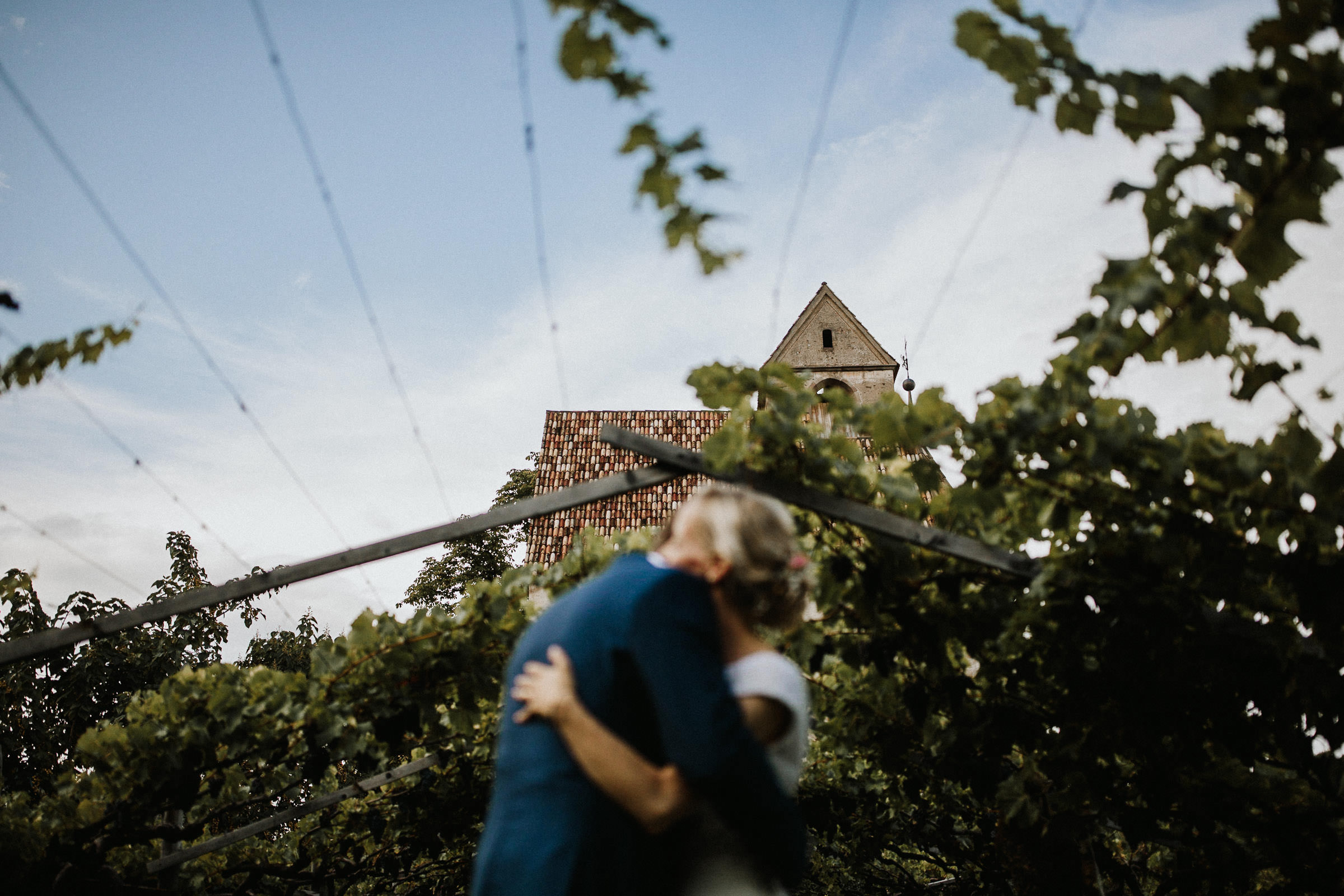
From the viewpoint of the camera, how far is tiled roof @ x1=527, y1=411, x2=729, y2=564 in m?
14.0

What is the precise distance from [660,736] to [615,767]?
10 cm

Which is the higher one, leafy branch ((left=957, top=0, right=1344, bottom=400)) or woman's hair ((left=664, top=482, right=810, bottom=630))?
leafy branch ((left=957, top=0, right=1344, bottom=400))

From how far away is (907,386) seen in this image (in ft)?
54.0

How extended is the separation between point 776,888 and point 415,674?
3098mm

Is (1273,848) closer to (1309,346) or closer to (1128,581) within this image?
(1128,581)

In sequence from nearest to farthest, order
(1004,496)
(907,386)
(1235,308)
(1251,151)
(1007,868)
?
(1251,151)
(1235,308)
(1004,496)
(1007,868)
(907,386)

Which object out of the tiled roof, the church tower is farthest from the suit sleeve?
the church tower

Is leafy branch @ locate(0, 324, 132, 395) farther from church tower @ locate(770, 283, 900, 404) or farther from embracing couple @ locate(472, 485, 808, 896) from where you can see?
church tower @ locate(770, 283, 900, 404)

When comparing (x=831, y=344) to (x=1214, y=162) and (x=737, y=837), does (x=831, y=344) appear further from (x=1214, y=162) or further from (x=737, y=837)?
(x=737, y=837)

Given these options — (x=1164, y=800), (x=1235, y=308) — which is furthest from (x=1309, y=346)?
(x=1164, y=800)

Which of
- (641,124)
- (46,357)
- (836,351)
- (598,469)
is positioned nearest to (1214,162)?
(641,124)

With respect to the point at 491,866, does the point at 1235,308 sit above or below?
above

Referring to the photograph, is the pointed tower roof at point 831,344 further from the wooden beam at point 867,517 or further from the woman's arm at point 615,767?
the woman's arm at point 615,767

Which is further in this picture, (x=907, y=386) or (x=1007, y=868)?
(x=907, y=386)
